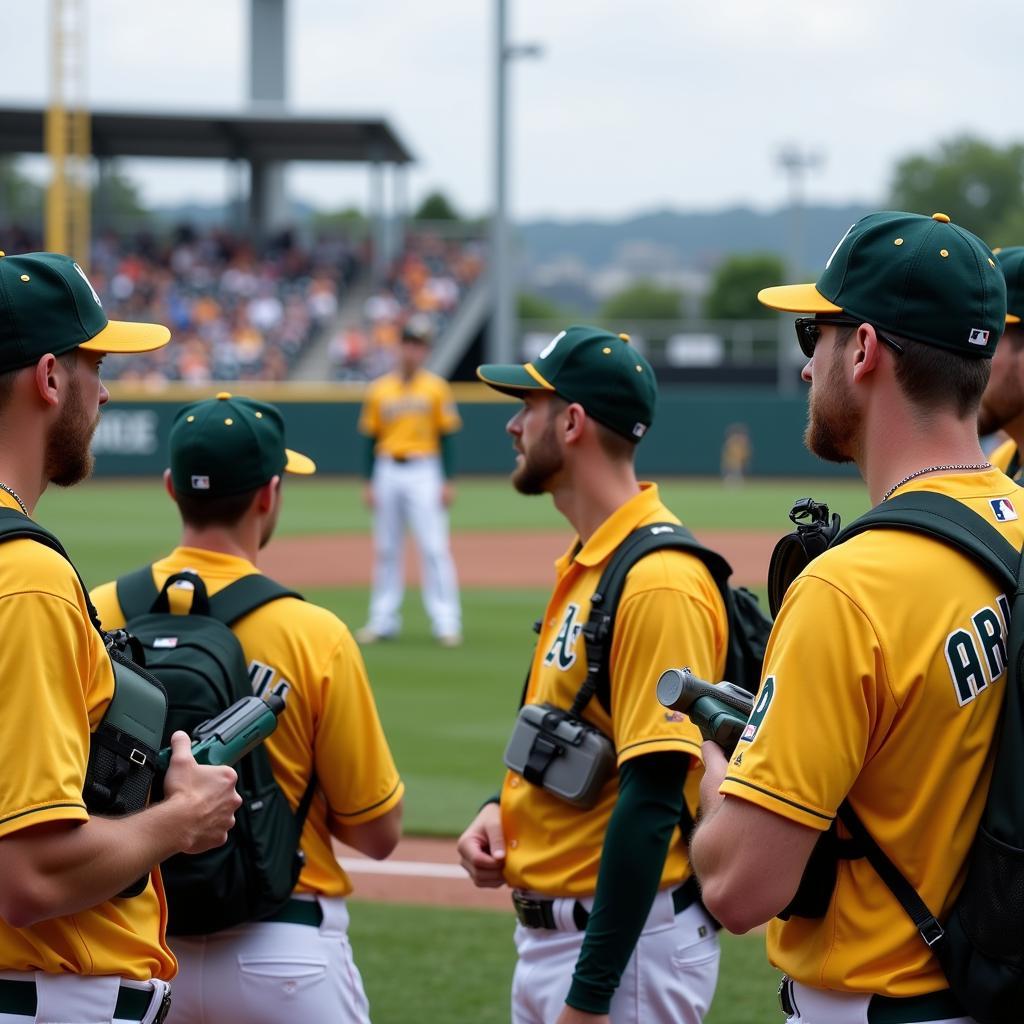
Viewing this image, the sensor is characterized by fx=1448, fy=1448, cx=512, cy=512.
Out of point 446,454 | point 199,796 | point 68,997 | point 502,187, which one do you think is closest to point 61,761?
point 199,796

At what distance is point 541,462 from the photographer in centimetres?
387

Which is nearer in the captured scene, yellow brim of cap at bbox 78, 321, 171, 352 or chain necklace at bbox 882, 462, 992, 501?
chain necklace at bbox 882, 462, 992, 501

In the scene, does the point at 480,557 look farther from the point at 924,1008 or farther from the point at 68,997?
the point at 924,1008

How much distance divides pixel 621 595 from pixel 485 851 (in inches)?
29.1

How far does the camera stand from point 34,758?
2.29 m

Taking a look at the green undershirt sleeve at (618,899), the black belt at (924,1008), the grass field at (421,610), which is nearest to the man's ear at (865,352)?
the black belt at (924,1008)

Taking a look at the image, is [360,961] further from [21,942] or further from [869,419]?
[869,419]

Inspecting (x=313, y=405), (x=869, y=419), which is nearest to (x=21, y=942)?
(x=869, y=419)

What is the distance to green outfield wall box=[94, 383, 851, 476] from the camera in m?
30.8

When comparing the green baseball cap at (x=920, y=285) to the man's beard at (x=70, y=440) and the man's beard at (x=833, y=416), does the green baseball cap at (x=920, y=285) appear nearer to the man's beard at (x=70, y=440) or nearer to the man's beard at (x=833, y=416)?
the man's beard at (x=833, y=416)

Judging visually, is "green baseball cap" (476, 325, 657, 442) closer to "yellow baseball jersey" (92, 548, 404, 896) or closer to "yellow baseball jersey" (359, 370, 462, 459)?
"yellow baseball jersey" (92, 548, 404, 896)

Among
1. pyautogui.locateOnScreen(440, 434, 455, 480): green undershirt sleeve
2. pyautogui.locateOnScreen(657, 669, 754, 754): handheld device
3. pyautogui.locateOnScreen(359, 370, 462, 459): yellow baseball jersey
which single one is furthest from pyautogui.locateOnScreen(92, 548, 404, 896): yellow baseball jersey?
pyautogui.locateOnScreen(440, 434, 455, 480): green undershirt sleeve

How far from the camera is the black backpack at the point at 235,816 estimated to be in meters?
3.05

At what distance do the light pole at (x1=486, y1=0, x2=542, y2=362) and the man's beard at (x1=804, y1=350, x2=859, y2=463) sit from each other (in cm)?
2740
